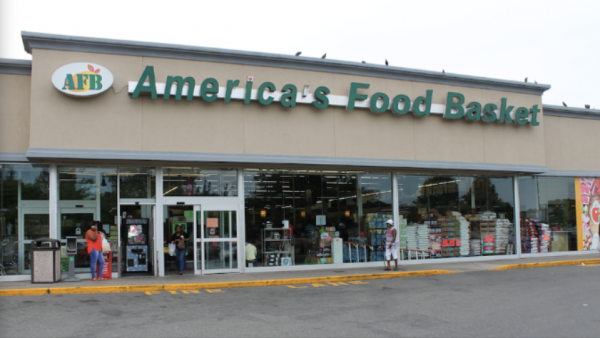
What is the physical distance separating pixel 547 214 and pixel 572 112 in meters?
4.58

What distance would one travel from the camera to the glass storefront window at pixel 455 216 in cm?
1886

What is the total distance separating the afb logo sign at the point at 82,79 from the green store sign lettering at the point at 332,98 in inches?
29.2

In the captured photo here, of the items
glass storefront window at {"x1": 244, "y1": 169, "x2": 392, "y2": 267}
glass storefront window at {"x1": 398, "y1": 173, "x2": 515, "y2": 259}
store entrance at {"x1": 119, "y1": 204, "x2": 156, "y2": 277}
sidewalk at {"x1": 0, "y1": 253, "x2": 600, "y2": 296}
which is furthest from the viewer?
glass storefront window at {"x1": 398, "y1": 173, "x2": 515, "y2": 259}

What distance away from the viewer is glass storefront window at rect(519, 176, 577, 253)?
20.8 metres

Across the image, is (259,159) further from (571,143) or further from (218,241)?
(571,143)

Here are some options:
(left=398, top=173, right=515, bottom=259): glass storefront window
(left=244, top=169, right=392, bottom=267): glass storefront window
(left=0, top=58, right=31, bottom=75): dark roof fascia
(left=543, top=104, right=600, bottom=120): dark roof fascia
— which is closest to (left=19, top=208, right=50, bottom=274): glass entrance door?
(left=0, top=58, right=31, bottom=75): dark roof fascia

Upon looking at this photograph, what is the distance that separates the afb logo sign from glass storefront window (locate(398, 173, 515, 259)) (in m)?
10.6

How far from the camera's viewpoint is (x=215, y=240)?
16.0 meters

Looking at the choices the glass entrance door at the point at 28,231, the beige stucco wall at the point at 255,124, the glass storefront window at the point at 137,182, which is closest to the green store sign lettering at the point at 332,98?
the beige stucco wall at the point at 255,124

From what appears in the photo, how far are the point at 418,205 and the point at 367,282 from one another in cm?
552

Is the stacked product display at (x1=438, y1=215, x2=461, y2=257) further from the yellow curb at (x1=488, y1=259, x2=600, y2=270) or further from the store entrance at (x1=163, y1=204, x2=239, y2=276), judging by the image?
the store entrance at (x1=163, y1=204, x2=239, y2=276)

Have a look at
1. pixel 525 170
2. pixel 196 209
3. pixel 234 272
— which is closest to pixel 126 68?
pixel 196 209

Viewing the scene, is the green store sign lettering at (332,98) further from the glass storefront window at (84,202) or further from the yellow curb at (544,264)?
the yellow curb at (544,264)

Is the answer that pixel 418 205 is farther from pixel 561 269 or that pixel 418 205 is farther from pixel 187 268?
pixel 187 268
